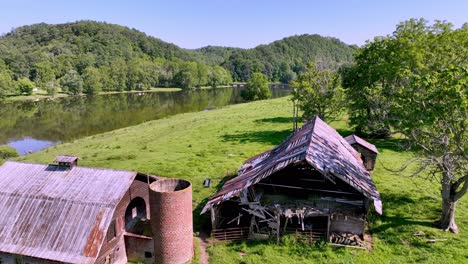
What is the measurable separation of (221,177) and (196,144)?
1303cm

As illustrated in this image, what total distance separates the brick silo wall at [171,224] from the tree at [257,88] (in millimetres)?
73185

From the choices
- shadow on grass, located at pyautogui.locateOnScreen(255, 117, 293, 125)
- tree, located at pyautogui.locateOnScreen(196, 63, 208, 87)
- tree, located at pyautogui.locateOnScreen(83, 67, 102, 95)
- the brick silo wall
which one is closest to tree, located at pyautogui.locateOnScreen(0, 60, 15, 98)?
tree, located at pyautogui.locateOnScreen(83, 67, 102, 95)

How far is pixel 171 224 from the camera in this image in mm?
16641

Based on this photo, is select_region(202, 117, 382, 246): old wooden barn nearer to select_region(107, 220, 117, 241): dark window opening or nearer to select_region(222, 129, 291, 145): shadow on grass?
select_region(107, 220, 117, 241): dark window opening

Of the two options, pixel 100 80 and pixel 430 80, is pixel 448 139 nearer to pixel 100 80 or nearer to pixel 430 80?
pixel 430 80

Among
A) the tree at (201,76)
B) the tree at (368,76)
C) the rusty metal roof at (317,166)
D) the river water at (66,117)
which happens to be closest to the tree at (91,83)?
the river water at (66,117)

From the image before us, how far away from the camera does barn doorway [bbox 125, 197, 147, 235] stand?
19.1 meters

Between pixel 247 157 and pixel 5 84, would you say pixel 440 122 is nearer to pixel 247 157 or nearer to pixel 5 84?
pixel 247 157

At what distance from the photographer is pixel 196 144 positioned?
4159 centimetres

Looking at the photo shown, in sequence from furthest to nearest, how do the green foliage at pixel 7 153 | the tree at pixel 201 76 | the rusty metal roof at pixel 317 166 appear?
the tree at pixel 201 76 < the green foliage at pixel 7 153 < the rusty metal roof at pixel 317 166

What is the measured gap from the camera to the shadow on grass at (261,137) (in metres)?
42.1

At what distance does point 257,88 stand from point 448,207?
72.3 meters

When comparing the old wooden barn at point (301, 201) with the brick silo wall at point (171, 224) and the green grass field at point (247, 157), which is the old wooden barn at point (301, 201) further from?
the brick silo wall at point (171, 224)

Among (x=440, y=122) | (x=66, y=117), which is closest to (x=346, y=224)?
(x=440, y=122)
